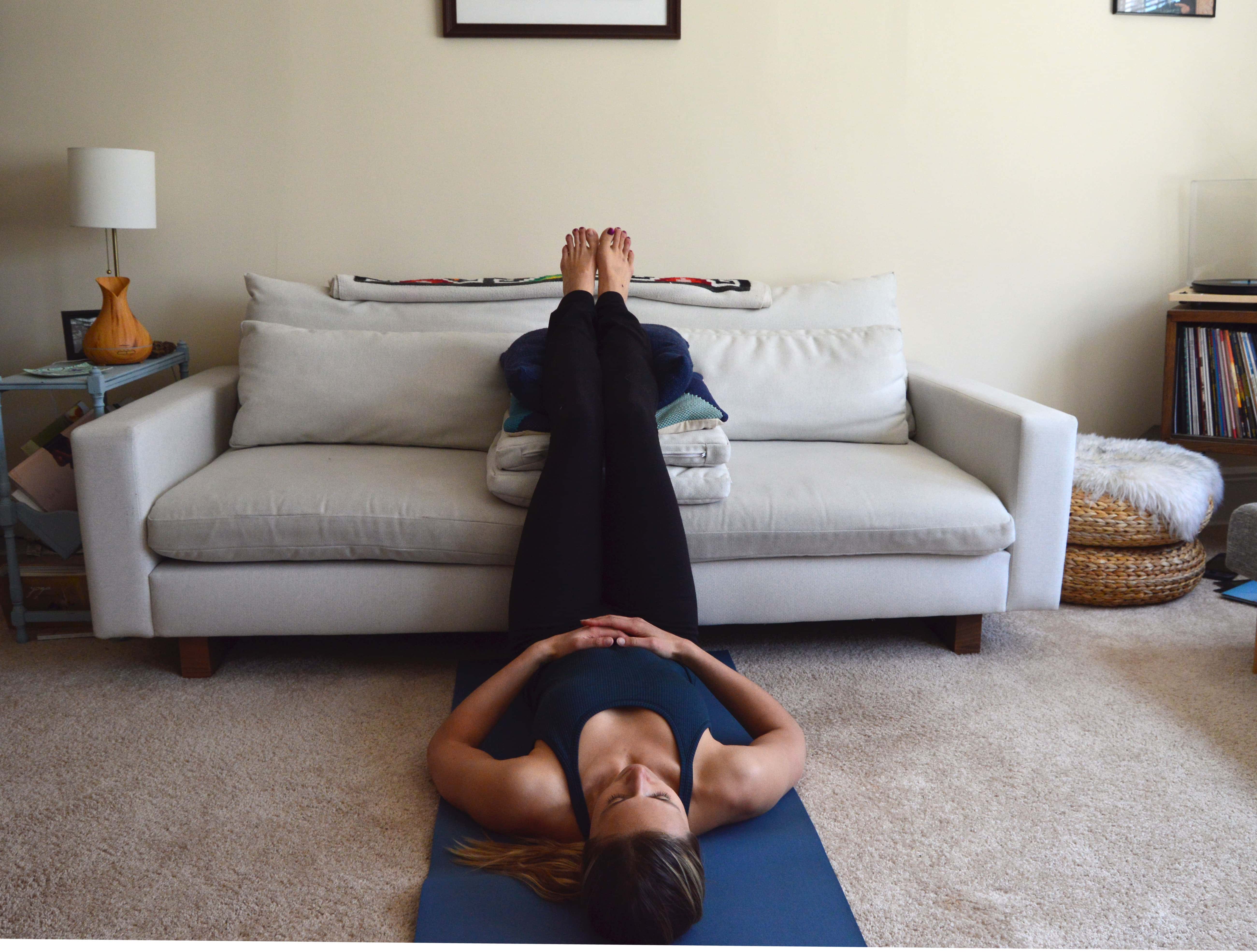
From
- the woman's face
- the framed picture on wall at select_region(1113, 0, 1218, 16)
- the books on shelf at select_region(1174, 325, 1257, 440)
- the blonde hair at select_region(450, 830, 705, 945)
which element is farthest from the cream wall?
the blonde hair at select_region(450, 830, 705, 945)

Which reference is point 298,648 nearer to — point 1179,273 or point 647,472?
point 647,472

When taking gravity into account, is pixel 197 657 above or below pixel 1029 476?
below

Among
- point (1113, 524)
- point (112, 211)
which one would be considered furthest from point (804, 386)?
point (112, 211)

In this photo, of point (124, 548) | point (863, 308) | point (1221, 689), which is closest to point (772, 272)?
point (863, 308)

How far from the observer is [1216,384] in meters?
2.85

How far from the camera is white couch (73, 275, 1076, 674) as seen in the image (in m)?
2.01

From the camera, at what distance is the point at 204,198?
2848 mm

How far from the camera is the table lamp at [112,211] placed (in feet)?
8.14

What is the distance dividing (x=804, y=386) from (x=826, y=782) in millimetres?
1152

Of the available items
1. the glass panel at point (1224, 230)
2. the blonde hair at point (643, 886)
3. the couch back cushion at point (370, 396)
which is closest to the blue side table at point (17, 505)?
the couch back cushion at point (370, 396)

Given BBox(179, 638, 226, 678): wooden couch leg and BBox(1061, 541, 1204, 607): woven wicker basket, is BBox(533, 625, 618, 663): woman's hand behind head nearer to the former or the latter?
BBox(179, 638, 226, 678): wooden couch leg

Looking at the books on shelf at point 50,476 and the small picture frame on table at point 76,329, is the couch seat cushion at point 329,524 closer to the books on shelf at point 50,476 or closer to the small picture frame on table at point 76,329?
the books on shelf at point 50,476

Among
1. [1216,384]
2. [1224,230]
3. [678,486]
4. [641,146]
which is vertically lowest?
[678,486]

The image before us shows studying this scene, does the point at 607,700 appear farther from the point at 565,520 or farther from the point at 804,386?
the point at 804,386
